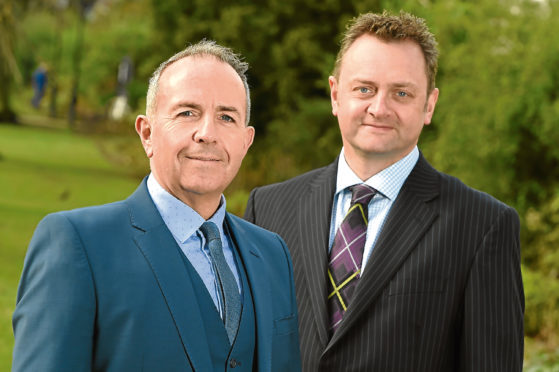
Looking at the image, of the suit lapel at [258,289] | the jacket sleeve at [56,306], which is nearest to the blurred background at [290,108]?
the suit lapel at [258,289]

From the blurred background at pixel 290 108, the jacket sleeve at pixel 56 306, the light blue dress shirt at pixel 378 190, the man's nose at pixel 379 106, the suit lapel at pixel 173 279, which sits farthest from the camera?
the blurred background at pixel 290 108

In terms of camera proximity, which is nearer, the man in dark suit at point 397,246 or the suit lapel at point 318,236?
the man in dark suit at point 397,246

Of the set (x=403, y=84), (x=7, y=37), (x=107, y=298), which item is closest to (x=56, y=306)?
(x=107, y=298)

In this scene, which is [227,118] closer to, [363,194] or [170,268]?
[170,268]

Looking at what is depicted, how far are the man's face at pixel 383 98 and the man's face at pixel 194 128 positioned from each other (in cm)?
90

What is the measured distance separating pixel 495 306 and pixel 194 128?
1.42 m

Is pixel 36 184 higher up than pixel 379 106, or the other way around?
pixel 379 106

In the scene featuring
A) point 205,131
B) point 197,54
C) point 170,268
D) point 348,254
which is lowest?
point 348,254

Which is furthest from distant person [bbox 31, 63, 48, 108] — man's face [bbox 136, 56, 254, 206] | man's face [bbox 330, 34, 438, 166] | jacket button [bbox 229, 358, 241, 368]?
jacket button [bbox 229, 358, 241, 368]

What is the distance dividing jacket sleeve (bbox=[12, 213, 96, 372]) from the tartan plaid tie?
1.27 m

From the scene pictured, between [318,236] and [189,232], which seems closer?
[189,232]

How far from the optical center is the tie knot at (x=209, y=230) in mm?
2148

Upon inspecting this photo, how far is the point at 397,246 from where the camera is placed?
2.91 meters

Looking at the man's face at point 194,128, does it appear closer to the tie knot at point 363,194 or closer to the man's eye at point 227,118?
the man's eye at point 227,118
